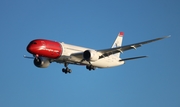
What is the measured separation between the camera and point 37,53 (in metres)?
54.8

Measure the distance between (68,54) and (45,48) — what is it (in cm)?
404

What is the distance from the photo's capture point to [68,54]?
57.3m

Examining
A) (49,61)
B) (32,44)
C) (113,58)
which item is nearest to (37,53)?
(32,44)

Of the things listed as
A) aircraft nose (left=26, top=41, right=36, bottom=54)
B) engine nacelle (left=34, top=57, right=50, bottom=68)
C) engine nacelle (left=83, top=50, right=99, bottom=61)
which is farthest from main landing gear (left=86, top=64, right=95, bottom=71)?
aircraft nose (left=26, top=41, right=36, bottom=54)

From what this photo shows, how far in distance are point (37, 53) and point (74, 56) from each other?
19.5 ft

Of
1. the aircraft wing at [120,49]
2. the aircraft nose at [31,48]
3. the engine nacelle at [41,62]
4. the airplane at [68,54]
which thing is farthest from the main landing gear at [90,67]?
the aircraft nose at [31,48]

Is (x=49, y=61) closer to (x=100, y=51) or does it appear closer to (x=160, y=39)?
(x=100, y=51)

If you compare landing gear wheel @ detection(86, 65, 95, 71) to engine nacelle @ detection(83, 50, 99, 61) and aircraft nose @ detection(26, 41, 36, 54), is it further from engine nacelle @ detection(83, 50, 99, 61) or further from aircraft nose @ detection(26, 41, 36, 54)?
aircraft nose @ detection(26, 41, 36, 54)

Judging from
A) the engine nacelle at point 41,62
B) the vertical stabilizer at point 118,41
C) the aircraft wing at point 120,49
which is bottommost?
the engine nacelle at point 41,62

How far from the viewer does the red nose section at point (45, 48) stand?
54.6 m

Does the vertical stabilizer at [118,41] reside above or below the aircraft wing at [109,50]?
above

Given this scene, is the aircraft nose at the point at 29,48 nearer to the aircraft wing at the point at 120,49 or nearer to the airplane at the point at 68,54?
the airplane at the point at 68,54

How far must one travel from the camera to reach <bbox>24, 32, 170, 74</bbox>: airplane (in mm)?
54969

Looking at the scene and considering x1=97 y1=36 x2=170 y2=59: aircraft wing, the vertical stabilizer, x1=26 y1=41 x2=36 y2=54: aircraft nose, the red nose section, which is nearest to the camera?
x1=26 y1=41 x2=36 y2=54: aircraft nose
